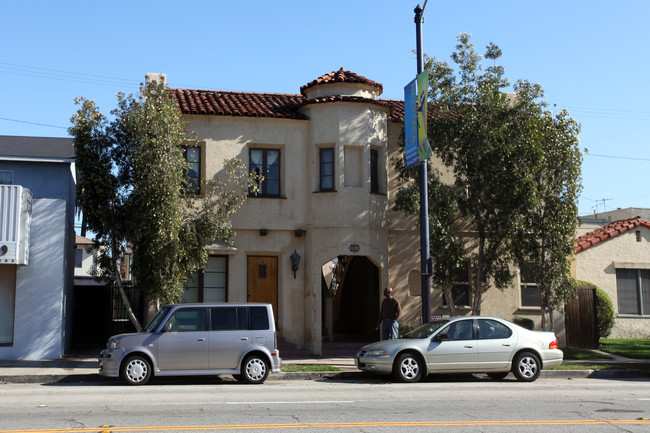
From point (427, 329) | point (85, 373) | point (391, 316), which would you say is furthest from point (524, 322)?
point (85, 373)

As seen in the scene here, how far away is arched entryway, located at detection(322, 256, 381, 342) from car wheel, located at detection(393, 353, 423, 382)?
22.9 feet

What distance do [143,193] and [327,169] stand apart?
20.4 feet

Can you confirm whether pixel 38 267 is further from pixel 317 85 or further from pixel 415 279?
pixel 415 279

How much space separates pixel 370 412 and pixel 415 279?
11.4 metres

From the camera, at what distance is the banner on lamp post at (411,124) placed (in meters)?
17.0

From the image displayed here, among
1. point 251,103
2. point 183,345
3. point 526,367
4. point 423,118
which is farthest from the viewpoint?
point 251,103

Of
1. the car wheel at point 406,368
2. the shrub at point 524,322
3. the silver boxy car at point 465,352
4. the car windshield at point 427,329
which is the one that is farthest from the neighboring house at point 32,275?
the shrub at point 524,322

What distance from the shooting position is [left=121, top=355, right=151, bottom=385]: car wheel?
13633mm

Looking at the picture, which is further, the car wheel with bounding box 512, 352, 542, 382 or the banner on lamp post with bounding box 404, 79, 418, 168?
the banner on lamp post with bounding box 404, 79, 418, 168

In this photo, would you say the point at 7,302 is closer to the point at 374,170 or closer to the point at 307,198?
the point at 307,198

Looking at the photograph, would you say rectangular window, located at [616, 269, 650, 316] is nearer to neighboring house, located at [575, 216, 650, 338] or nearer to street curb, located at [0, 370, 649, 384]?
neighboring house, located at [575, 216, 650, 338]

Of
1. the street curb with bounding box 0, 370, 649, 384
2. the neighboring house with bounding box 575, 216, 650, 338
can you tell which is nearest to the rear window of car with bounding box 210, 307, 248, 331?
the street curb with bounding box 0, 370, 649, 384

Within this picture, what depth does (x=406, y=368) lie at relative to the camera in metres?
14.4

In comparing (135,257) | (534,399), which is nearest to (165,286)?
(135,257)
